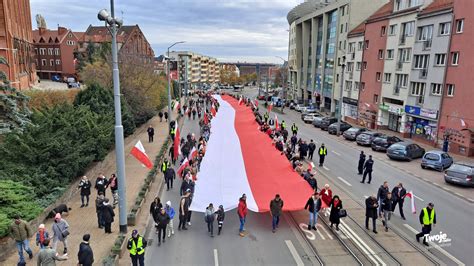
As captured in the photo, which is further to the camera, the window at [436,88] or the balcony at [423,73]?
the balcony at [423,73]

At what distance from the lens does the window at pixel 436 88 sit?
1348 inches

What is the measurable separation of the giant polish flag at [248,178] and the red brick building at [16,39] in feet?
89.3

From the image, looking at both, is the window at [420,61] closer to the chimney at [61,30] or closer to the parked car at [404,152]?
the parked car at [404,152]

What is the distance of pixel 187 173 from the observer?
16.5 metres

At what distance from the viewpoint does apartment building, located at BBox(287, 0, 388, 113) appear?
186 ft

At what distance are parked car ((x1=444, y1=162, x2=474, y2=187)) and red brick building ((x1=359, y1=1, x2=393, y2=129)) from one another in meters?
24.6

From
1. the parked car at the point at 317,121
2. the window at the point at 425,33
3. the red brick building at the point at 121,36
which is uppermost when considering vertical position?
the red brick building at the point at 121,36

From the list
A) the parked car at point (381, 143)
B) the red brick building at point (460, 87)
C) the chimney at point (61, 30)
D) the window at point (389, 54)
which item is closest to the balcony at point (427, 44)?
the red brick building at point (460, 87)

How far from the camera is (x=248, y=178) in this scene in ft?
54.9

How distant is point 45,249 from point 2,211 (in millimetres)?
4196

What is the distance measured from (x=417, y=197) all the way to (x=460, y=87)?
57.4 feet

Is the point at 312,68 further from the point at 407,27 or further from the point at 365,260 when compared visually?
the point at 365,260

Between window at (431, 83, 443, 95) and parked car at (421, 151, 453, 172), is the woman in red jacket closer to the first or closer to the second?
parked car at (421, 151, 453, 172)

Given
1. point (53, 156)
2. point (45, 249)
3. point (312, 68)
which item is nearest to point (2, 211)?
point (45, 249)
